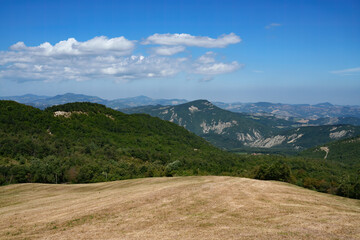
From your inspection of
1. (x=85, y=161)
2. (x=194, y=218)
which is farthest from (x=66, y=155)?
(x=194, y=218)

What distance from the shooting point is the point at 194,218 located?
3316 cm

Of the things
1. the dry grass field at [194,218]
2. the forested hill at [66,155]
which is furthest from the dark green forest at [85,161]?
the dry grass field at [194,218]

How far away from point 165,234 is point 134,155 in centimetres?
14474

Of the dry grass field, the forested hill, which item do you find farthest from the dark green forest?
the dry grass field

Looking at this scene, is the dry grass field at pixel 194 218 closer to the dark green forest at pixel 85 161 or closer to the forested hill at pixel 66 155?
the dark green forest at pixel 85 161

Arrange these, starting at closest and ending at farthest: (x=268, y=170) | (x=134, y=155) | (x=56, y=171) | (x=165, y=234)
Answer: (x=165, y=234) < (x=268, y=170) < (x=56, y=171) < (x=134, y=155)

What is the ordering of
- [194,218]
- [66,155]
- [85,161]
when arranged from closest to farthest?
[194,218] < [85,161] < [66,155]

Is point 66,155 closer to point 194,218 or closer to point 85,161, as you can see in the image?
point 85,161

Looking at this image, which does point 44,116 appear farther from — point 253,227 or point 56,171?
point 253,227

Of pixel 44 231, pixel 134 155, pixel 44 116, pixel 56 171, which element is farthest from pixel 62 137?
pixel 44 231

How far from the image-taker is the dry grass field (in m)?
27.6

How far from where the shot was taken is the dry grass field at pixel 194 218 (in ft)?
90.5

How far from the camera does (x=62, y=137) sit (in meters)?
169

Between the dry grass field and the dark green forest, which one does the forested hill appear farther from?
the dry grass field
